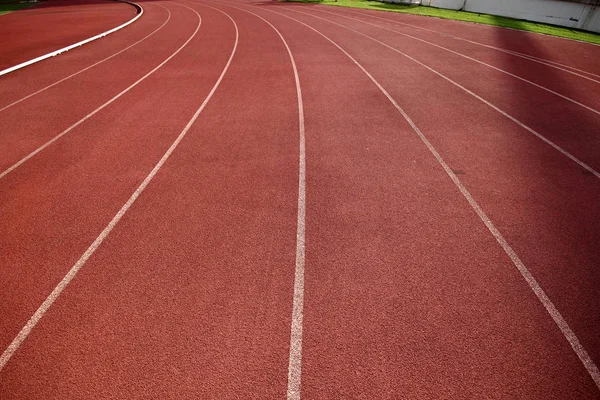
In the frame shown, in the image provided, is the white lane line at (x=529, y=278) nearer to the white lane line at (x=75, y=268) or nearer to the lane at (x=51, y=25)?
the white lane line at (x=75, y=268)

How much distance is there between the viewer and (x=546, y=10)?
17.0 metres

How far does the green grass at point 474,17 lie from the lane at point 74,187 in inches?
638

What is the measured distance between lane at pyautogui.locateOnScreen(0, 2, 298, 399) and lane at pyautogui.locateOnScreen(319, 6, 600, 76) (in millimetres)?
11221

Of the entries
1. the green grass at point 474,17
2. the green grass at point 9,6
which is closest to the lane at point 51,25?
the green grass at point 9,6

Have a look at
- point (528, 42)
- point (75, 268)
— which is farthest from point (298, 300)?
point (528, 42)

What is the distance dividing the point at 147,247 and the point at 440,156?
4609 mm

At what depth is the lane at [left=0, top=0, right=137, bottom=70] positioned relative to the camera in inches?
458

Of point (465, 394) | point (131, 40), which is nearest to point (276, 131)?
point (465, 394)

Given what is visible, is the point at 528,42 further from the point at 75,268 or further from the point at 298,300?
the point at 75,268

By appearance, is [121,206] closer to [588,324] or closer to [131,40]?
[588,324]

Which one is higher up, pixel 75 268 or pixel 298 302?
pixel 298 302

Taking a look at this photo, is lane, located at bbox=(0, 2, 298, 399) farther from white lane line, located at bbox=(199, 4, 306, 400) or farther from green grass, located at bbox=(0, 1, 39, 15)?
green grass, located at bbox=(0, 1, 39, 15)

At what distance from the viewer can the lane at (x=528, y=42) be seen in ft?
36.4

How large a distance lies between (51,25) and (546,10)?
80.3ft
